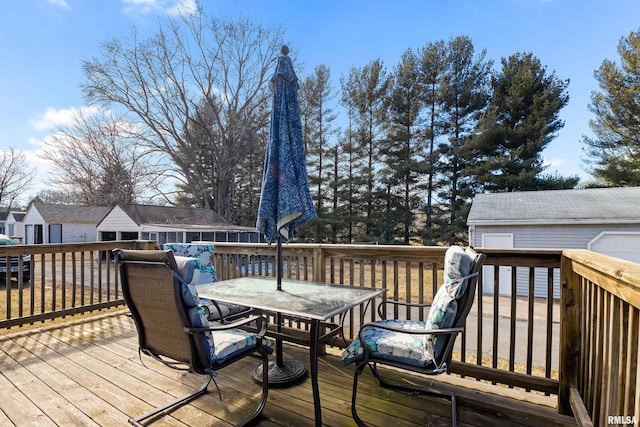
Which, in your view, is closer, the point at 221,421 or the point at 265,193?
the point at 221,421

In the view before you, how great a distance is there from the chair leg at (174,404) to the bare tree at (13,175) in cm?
3032

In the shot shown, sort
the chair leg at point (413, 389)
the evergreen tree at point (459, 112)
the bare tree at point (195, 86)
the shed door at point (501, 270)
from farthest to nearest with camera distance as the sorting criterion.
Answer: the bare tree at point (195, 86), the evergreen tree at point (459, 112), the shed door at point (501, 270), the chair leg at point (413, 389)

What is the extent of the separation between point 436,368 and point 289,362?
1.33 meters

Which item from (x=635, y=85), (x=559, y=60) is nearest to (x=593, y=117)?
(x=635, y=85)

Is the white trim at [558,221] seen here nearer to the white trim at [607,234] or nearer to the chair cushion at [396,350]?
the white trim at [607,234]

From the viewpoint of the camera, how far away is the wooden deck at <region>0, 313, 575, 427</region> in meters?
1.93

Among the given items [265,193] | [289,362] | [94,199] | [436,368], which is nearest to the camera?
[436,368]

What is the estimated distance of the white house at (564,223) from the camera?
341 inches

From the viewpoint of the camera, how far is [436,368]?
5.74ft

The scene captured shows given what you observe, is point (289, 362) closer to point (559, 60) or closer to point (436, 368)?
point (436, 368)

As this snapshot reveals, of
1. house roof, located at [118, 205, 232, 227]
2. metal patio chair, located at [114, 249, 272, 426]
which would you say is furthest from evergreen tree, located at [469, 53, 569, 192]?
metal patio chair, located at [114, 249, 272, 426]

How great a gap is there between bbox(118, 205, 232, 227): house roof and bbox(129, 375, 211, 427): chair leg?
44.2 ft

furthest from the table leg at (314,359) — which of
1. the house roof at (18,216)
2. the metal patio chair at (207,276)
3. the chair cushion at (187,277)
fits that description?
the house roof at (18,216)

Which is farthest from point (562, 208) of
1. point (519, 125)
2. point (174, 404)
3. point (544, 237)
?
point (174, 404)
